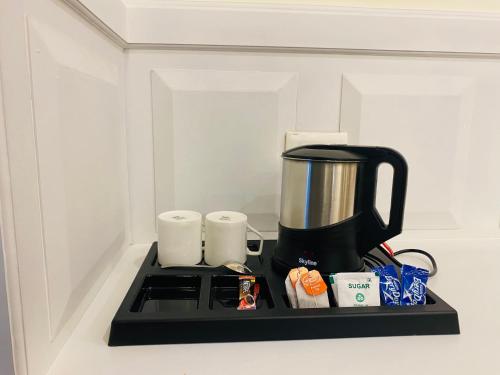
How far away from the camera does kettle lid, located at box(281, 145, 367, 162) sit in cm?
57

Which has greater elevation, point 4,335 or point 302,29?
point 302,29

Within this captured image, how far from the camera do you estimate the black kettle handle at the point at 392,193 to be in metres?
0.57

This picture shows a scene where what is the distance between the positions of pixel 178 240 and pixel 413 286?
1.20ft

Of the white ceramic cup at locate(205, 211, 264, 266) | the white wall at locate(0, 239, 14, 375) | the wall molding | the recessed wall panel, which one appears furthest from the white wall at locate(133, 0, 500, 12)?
the white wall at locate(0, 239, 14, 375)

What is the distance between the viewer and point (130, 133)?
795 millimetres

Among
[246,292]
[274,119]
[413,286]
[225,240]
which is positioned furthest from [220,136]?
[413,286]

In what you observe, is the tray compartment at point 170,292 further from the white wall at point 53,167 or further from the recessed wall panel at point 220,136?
the recessed wall panel at point 220,136

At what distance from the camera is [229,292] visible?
0.60 metres

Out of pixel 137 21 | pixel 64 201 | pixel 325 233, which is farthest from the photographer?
pixel 137 21

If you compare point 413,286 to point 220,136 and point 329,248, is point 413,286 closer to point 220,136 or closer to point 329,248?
point 329,248

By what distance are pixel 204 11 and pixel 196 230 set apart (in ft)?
1.43

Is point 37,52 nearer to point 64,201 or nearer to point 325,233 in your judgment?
point 64,201

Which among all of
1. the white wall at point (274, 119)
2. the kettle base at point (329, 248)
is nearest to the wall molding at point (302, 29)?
the white wall at point (274, 119)

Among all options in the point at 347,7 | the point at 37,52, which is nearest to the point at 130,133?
the point at 37,52
